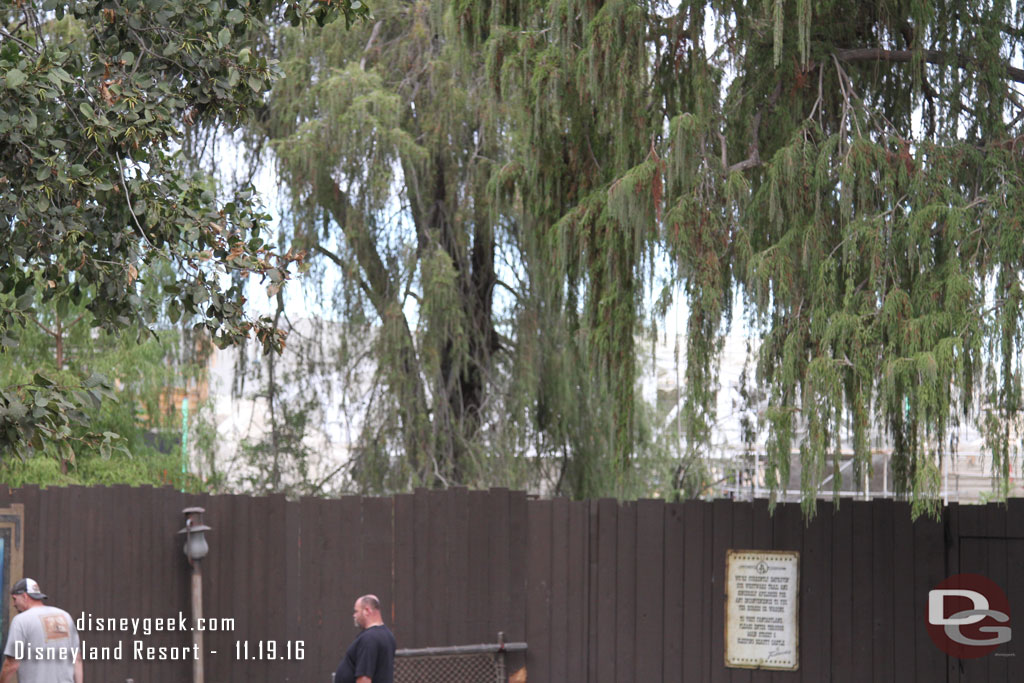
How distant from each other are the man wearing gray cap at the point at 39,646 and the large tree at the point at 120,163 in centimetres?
277

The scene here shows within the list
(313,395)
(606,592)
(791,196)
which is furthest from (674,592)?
(313,395)

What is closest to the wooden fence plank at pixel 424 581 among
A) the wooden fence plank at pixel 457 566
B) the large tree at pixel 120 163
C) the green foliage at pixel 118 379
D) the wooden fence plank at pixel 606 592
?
the wooden fence plank at pixel 457 566

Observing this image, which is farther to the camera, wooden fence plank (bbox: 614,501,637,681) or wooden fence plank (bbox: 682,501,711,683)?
wooden fence plank (bbox: 614,501,637,681)

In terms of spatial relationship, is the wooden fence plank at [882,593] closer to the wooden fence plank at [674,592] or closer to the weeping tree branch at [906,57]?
the wooden fence plank at [674,592]

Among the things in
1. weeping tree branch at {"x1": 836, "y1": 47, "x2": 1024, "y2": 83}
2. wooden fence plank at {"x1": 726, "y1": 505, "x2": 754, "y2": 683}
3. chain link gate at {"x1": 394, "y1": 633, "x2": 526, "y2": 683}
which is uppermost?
weeping tree branch at {"x1": 836, "y1": 47, "x2": 1024, "y2": 83}

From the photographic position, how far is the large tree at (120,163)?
538 centimetres

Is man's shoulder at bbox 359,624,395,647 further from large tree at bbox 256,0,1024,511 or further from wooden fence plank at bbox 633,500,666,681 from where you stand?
wooden fence plank at bbox 633,500,666,681

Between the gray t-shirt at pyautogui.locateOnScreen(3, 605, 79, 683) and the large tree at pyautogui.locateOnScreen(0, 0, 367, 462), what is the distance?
2.77 meters

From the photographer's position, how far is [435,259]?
13.9 m

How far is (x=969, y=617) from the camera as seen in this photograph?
9.68 meters

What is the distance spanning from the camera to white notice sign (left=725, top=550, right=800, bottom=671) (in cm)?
1005

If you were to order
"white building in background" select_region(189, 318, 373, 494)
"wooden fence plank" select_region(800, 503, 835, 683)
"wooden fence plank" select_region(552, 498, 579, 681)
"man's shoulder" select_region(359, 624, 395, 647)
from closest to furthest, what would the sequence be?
"man's shoulder" select_region(359, 624, 395, 647), "wooden fence plank" select_region(800, 503, 835, 683), "wooden fence plank" select_region(552, 498, 579, 681), "white building in background" select_region(189, 318, 373, 494)

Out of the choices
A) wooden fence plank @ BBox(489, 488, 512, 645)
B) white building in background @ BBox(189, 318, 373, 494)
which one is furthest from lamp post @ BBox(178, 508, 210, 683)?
white building in background @ BBox(189, 318, 373, 494)

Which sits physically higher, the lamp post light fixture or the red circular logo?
the lamp post light fixture
